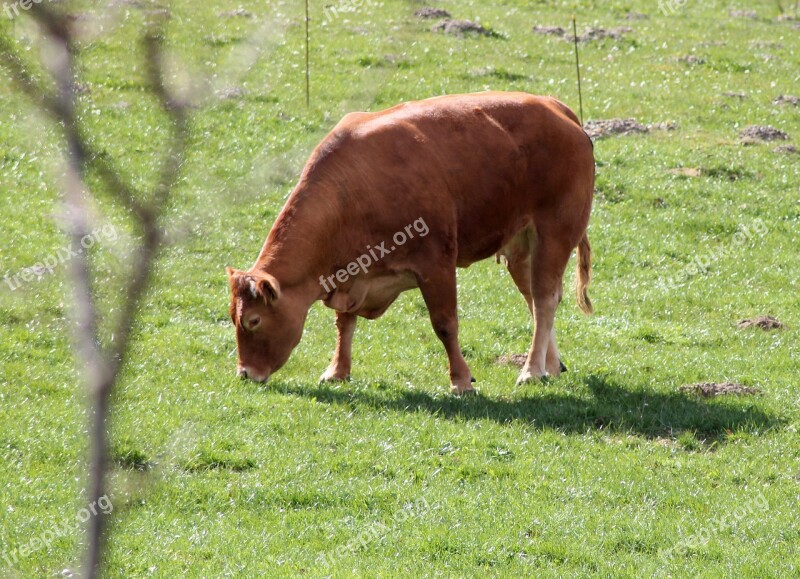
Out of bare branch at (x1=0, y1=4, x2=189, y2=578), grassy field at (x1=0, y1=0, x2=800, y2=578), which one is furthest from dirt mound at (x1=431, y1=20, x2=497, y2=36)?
bare branch at (x1=0, y1=4, x2=189, y2=578)

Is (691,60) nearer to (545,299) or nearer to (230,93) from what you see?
(545,299)

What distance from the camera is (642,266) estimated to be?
17328 millimetres

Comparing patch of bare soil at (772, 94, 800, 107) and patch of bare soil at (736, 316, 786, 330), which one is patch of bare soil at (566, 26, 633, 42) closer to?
patch of bare soil at (772, 94, 800, 107)

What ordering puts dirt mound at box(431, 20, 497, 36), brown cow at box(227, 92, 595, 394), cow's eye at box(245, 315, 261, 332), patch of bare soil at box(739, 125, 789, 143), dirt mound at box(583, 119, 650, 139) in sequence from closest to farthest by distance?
cow's eye at box(245, 315, 261, 332) → brown cow at box(227, 92, 595, 394) → patch of bare soil at box(739, 125, 789, 143) → dirt mound at box(583, 119, 650, 139) → dirt mound at box(431, 20, 497, 36)

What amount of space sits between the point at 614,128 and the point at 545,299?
10.7 meters

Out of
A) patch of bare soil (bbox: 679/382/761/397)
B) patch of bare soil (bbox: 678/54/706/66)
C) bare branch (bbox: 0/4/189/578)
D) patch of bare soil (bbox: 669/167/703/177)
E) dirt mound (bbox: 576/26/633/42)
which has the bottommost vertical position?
patch of bare soil (bbox: 669/167/703/177)

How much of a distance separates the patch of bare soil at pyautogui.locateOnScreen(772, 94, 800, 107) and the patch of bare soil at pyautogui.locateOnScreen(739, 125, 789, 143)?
213cm

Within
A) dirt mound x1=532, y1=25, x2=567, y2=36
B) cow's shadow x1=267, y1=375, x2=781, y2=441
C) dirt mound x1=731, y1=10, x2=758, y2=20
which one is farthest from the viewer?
dirt mound x1=731, y1=10, x2=758, y2=20

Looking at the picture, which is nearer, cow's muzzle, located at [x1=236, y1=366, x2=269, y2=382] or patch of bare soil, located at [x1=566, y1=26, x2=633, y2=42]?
cow's muzzle, located at [x1=236, y1=366, x2=269, y2=382]

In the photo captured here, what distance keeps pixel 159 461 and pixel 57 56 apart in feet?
23.0

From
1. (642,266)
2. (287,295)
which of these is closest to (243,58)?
(287,295)

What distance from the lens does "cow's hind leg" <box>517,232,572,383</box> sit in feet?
40.3

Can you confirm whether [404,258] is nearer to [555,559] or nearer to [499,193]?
[499,193]

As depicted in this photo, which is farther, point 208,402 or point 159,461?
point 208,402
